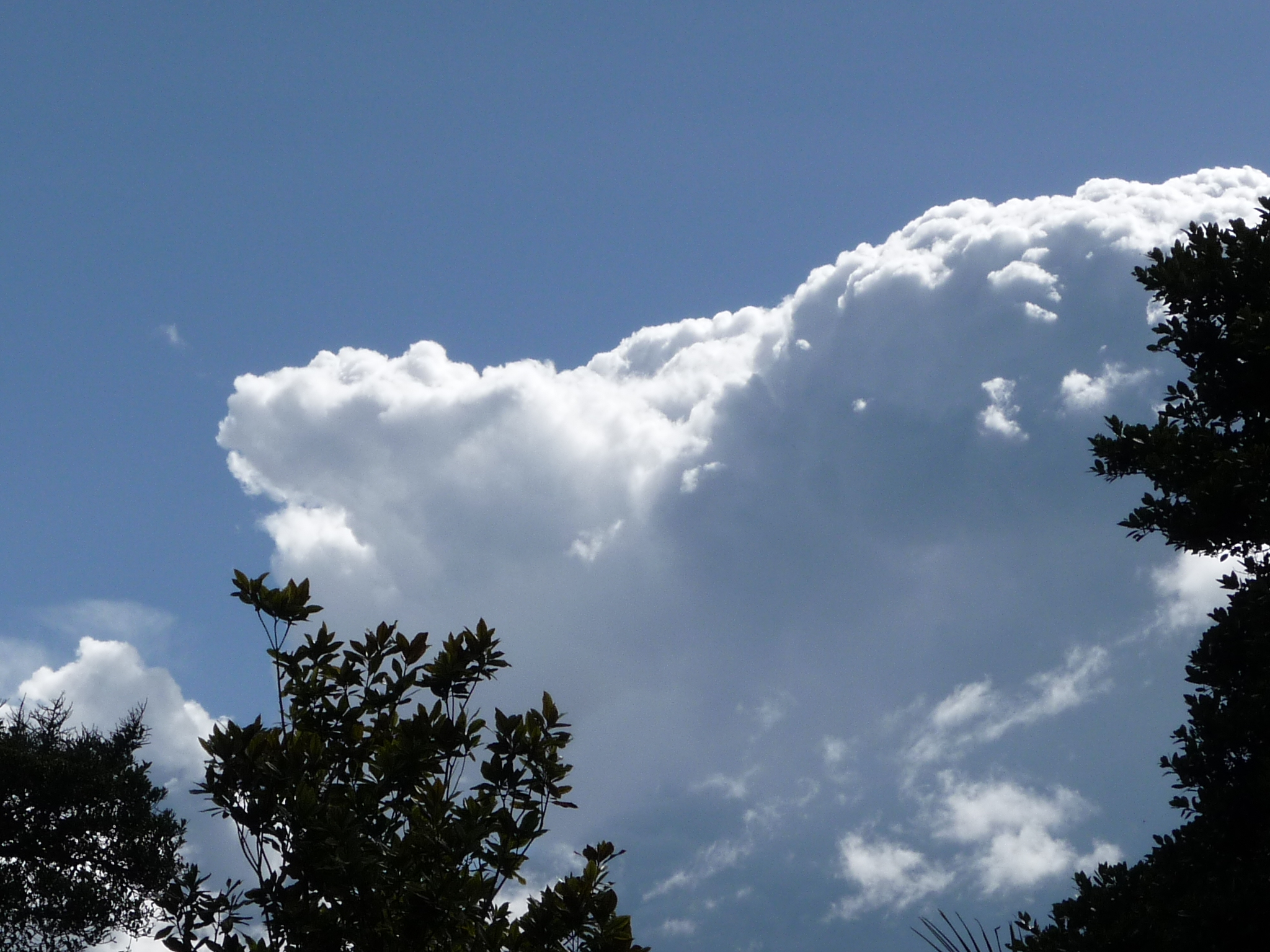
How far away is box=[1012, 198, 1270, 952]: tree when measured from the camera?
10.6 m

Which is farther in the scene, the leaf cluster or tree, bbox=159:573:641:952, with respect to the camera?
the leaf cluster

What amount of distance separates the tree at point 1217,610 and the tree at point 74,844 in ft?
63.5

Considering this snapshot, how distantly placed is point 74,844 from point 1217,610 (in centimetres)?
2296

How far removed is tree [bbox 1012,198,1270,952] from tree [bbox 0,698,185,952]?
63.5 ft

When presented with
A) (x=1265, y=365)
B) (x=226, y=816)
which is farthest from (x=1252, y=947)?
(x=226, y=816)

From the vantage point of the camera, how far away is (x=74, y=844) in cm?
2202

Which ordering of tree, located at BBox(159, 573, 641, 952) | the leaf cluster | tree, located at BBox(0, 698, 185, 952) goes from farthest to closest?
tree, located at BBox(0, 698, 185, 952) < the leaf cluster < tree, located at BBox(159, 573, 641, 952)

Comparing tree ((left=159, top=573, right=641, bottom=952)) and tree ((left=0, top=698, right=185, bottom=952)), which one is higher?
tree ((left=0, top=698, right=185, bottom=952))

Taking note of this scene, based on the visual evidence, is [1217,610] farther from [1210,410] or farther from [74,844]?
[74,844]

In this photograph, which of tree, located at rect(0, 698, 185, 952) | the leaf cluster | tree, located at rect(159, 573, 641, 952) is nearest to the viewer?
tree, located at rect(159, 573, 641, 952)

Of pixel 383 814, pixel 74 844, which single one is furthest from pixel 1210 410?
pixel 74 844

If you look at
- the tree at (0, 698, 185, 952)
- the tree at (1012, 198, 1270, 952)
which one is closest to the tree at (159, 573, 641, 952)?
the tree at (1012, 198, 1270, 952)

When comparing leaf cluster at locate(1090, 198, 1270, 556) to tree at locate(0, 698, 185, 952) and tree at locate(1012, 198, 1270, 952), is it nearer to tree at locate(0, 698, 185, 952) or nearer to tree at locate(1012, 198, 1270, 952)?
tree at locate(1012, 198, 1270, 952)

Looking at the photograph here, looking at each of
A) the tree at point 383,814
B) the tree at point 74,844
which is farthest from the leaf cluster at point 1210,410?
the tree at point 74,844
